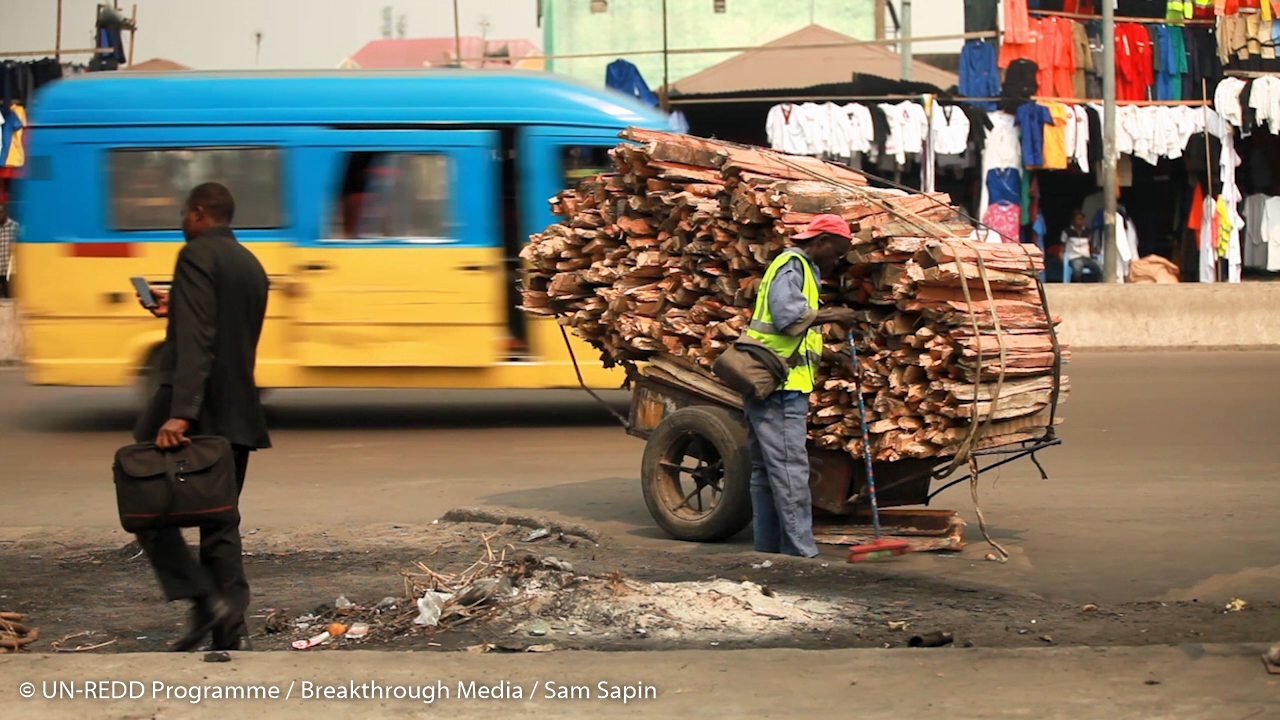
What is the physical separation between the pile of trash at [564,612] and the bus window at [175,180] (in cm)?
663

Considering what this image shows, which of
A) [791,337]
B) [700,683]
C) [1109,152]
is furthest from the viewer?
[1109,152]

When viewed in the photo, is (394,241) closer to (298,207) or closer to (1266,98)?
(298,207)

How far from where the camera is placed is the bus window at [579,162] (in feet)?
39.5

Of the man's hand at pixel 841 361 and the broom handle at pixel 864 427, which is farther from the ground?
the man's hand at pixel 841 361

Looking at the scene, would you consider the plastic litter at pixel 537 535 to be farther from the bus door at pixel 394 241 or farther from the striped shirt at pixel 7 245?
the striped shirt at pixel 7 245

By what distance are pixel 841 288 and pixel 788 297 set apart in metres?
0.65

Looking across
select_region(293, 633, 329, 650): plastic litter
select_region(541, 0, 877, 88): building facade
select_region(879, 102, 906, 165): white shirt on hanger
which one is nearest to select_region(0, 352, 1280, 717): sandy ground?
select_region(293, 633, 329, 650): plastic litter

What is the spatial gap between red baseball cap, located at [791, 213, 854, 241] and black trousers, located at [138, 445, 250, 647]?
302 centimetres

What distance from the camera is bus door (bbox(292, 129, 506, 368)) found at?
11.9m

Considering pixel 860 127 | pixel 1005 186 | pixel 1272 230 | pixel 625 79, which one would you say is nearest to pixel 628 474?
pixel 860 127

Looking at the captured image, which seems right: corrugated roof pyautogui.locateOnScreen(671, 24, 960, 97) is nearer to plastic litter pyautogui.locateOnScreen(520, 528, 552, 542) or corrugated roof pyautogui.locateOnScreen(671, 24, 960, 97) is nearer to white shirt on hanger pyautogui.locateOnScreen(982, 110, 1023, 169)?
white shirt on hanger pyautogui.locateOnScreen(982, 110, 1023, 169)

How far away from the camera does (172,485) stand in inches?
198

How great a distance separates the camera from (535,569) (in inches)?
240

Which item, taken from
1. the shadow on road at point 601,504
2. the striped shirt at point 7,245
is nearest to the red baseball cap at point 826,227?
the shadow on road at point 601,504
